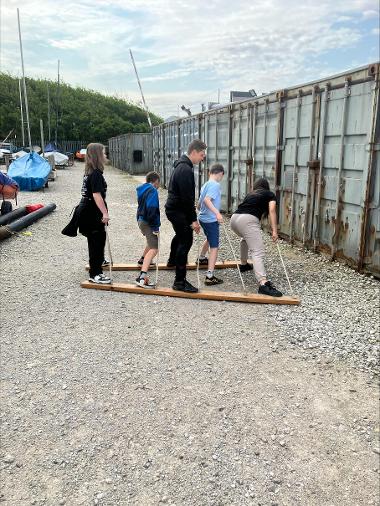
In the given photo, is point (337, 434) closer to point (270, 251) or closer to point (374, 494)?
point (374, 494)

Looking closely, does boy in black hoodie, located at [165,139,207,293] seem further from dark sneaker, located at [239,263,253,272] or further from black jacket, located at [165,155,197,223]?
dark sneaker, located at [239,263,253,272]

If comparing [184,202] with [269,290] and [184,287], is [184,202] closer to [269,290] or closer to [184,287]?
[184,287]

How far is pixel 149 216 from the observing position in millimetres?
6188

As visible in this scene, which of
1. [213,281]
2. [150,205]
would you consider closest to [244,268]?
[213,281]

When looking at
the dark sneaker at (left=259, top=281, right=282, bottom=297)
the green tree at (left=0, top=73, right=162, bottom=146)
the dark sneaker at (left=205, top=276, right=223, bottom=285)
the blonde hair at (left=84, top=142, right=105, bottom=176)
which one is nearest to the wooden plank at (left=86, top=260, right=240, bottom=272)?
the dark sneaker at (left=205, top=276, right=223, bottom=285)

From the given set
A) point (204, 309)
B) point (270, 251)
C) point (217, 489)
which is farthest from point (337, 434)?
point (270, 251)

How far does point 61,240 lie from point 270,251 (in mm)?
4317

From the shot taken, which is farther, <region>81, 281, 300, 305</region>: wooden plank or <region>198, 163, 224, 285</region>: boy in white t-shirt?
<region>198, 163, 224, 285</region>: boy in white t-shirt

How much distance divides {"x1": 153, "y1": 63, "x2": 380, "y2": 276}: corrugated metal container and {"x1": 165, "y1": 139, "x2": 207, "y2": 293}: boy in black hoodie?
→ 2446 mm

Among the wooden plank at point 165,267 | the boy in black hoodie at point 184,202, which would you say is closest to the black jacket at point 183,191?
the boy in black hoodie at point 184,202

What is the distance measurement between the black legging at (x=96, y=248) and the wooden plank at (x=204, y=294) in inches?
8.8

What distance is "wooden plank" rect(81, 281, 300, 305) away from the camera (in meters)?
5.77

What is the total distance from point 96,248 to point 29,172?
43.8 feet

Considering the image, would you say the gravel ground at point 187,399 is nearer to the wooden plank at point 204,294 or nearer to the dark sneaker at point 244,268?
the wooden plank at point 204,294
